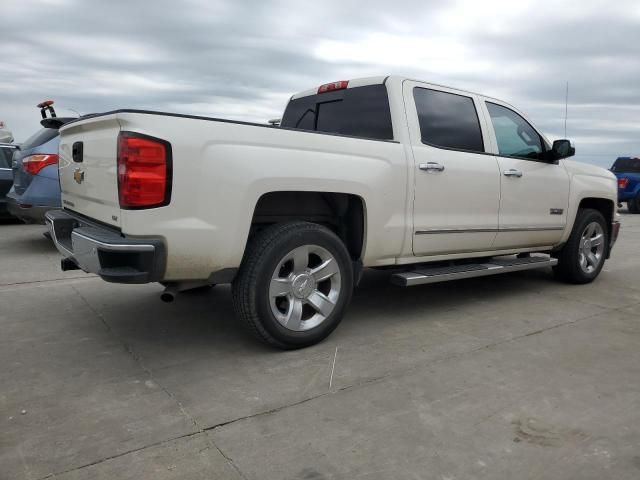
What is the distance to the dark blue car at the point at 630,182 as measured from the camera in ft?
56.9

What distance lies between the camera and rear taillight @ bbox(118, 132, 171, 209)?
2877 mm

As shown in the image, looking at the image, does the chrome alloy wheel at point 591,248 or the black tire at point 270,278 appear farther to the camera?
the chrome alloy wheel at point 591,248

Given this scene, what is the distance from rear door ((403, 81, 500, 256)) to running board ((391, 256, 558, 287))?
156mm

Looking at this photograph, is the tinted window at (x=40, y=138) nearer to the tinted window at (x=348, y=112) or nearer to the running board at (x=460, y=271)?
the tinted window at (x=348, y=112)

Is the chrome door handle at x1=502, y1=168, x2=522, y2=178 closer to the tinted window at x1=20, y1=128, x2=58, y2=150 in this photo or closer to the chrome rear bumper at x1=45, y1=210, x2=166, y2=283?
the chrome rear bumper at x1=45, y1=210, x2=166, y2=283

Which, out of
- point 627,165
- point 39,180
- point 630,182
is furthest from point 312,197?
point 627,165

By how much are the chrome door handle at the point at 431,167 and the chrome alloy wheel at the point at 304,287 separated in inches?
40.9

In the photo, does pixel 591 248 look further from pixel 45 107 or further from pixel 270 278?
pixel 45 107

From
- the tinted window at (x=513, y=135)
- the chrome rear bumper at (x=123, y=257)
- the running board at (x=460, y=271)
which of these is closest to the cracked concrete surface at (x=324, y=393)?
the running board at (x=460, y=271)

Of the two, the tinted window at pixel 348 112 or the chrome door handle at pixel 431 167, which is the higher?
the tinted window at pixel 348 112

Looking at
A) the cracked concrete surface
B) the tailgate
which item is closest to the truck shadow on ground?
the cracked concrete surface

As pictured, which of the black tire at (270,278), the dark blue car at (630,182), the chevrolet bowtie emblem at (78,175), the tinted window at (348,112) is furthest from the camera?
the dark blue car at (630,182)

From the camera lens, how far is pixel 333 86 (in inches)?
184

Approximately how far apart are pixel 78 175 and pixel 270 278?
153 centimetres
